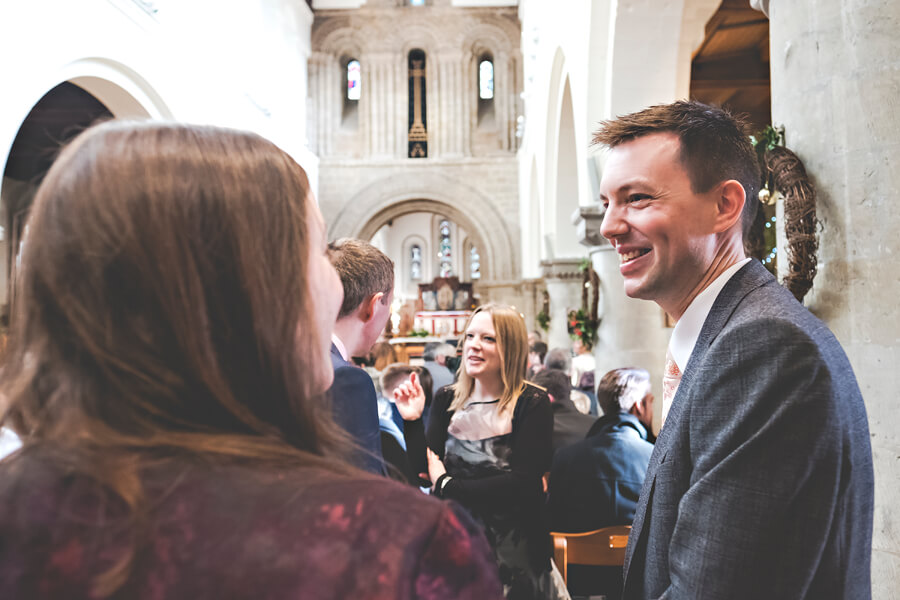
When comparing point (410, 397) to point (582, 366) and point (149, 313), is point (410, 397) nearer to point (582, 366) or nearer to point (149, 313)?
point (149, 313)

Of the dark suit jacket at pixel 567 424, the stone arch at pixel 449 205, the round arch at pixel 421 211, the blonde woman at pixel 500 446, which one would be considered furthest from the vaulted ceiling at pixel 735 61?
the round arch at pixel 421 211

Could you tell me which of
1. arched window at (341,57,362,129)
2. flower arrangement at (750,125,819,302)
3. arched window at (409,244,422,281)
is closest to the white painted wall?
arched window at (341,57,362,129)

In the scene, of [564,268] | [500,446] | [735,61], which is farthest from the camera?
[564,268]

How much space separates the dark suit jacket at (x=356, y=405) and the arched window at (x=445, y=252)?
27029 millimetres

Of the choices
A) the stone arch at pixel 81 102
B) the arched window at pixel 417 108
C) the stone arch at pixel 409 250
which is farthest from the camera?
the stone arch at pixel 409 250

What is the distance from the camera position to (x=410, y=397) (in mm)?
2426

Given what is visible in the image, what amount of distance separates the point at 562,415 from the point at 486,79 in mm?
15297

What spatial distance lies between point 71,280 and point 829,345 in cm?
97

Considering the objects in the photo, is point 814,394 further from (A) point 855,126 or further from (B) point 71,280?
(A) point 855,126

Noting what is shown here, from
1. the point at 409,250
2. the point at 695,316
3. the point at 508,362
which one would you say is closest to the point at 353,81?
the point at 409,250

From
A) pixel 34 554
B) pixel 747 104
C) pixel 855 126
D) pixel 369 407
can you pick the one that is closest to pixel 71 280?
pixel 34 554

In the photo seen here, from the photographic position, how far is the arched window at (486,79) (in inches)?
687

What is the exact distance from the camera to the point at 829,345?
38.1 inches

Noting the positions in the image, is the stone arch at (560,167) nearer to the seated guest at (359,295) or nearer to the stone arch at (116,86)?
the stone arch at (116,86)
